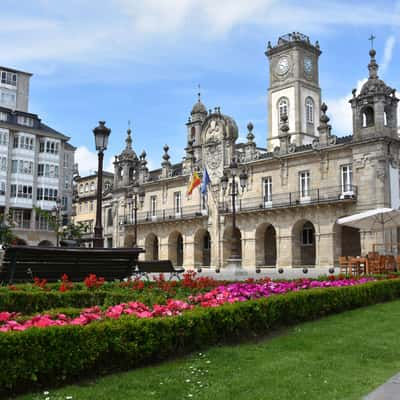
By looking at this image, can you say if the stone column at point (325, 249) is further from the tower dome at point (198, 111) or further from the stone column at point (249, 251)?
the tower dome at point (198, 111)

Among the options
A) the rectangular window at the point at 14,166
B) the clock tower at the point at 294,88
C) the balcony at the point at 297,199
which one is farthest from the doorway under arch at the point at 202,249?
the rectangular window at the point at 14,166

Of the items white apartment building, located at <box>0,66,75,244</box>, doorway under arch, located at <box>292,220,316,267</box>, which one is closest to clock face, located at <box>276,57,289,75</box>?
doorway under arch, located at <box>292,220,316,267</box>

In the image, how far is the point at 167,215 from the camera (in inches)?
1843

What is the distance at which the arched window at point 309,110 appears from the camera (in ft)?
154

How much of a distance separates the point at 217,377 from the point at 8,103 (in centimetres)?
5189

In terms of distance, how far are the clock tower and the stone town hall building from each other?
3.7 inches

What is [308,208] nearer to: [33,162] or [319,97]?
[319,97]

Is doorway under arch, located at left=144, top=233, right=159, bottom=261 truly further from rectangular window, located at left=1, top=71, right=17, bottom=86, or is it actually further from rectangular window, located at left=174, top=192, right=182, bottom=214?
rectangular window, located at left=1, top=71, right=17, bottom=86

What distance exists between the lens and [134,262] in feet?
44.5

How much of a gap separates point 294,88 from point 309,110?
101 inches

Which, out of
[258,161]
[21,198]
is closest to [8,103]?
[21,198]

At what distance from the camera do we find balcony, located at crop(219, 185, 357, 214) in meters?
33.1

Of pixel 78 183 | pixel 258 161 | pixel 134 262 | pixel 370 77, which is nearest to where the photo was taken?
pixel 134 262

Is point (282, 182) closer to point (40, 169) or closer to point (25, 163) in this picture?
point (40, 169)
